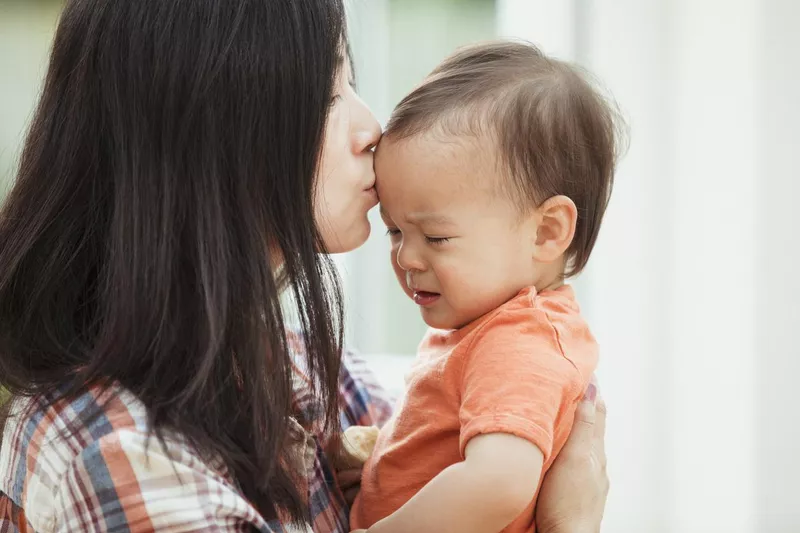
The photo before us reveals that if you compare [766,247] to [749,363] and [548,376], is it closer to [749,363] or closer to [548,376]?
[749,363]

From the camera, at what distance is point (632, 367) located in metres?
2.12

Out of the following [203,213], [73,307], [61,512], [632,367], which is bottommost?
[632,367]

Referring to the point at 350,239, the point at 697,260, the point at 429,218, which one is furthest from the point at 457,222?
the point at 697,260

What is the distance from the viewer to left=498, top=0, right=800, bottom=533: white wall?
2008 mm

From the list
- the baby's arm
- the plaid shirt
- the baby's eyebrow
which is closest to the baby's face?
the baby's eyebrow

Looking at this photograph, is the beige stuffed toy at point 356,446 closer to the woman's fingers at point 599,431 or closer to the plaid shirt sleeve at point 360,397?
the plaid shirt sleeve at point 360,397

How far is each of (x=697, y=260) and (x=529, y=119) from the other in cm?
115

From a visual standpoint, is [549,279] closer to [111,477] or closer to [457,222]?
[457,222]

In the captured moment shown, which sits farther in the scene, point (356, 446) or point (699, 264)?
point (699, 264)

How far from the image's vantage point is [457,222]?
1.03 metres

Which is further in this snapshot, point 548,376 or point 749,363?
point 749,363

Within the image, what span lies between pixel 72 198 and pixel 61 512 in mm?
326

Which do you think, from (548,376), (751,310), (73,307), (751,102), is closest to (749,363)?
(751,310)

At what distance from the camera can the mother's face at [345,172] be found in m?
1.02
